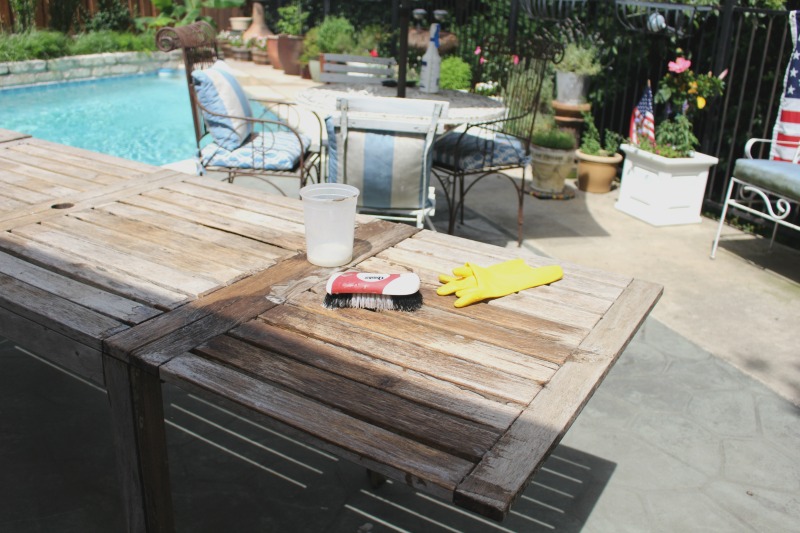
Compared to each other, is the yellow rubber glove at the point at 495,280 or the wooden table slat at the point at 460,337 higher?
the yellow rubber glove at the point at 495,280

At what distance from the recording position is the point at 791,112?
4.59 metres

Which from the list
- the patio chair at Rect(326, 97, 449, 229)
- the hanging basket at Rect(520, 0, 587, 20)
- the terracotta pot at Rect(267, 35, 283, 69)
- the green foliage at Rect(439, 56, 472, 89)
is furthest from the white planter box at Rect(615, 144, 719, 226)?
the terracotta pot at Rect(267, 35, 283, 69)

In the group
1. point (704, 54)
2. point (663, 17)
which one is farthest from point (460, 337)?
point (704, 54)

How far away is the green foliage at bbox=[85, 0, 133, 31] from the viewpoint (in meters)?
13.0

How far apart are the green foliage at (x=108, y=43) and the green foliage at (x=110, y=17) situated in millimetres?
225

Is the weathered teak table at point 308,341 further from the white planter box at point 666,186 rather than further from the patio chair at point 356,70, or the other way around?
the white planter box at point 666,186

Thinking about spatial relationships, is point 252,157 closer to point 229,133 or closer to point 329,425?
point 229,133

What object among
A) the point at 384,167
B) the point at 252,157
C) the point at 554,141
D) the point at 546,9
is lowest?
the point at 554,141

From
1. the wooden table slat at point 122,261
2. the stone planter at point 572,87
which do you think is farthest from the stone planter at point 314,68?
the wooden table slat at point 122,261

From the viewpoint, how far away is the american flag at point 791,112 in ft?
15.0

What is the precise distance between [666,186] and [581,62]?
1.93 meters

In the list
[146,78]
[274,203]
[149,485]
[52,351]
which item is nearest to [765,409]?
[274,203]

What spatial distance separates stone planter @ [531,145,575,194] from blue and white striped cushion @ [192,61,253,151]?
101 inches

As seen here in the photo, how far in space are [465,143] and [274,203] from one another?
218cm
